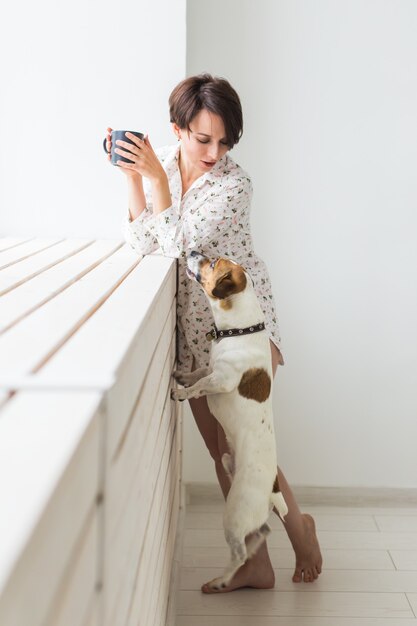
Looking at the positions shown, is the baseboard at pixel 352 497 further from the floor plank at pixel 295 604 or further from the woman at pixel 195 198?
the woman at pixel 195 198

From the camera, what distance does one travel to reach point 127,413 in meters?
0.94

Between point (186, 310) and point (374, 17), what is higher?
point (374, 17)

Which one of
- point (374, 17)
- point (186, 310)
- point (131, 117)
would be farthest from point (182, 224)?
point (374, 17)

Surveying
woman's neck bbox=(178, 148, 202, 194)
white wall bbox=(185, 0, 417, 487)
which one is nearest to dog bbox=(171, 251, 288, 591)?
woman's neck bbox=(178, 148, 202, 194)

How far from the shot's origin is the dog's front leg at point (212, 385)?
2057 mm

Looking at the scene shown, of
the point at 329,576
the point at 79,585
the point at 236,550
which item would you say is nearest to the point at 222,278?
the point at 236,550

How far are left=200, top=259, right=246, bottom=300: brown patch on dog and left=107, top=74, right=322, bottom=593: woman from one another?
0.09 m

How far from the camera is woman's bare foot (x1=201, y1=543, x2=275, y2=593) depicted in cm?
252

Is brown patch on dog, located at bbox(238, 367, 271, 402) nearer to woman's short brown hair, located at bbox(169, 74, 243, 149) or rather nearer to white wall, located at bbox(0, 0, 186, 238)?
woman's short brown hair, located at bbox(169, 74, 243, 149)

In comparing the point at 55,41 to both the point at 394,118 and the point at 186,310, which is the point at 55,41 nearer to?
the point at 186,310

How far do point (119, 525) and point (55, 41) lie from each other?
2.01 metres

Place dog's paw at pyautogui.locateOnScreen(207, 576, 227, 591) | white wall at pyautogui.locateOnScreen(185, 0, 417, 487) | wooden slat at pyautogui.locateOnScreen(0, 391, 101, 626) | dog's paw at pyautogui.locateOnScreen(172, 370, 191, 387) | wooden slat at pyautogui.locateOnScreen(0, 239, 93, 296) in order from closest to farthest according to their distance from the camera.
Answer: wooden slat at pyautogui.locateOnScreen(0, 391, 101, 626) < wooden slat at pyautogui.locateOnScreen(0, 239, 93, 296) < dog's paw at pyautogui.locateOnScreen(172, 370, 191, 387) < dog's paw at pyautogui.locateOnScreen(207, 576, 227, 591) < white wall at pyautogui.locateOnScreen(185, 0, 417, 487)

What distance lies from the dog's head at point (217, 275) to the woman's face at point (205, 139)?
0.26m

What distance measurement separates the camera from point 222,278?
6.75 ft
